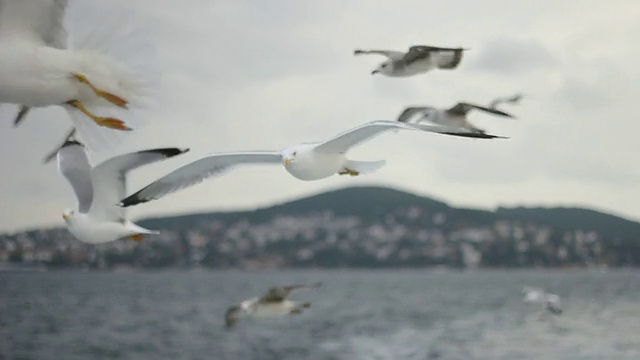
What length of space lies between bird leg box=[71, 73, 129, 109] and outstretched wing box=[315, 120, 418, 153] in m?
0.96

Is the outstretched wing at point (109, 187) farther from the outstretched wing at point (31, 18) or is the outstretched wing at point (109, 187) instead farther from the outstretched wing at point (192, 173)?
the outstretched wing at point (31, 18)

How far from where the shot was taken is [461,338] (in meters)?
38.4

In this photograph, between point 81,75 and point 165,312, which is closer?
point 81,75

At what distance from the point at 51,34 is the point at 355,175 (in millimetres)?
1578

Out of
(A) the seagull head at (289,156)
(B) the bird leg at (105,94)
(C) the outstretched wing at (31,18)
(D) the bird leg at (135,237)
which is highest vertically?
(C) the outstretched wing at (31,18)

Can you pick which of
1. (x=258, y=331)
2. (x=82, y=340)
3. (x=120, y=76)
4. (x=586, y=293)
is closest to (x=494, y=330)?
(x=258, y=331)

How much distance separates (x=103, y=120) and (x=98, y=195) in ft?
5.64

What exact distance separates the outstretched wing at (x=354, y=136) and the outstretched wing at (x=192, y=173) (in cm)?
34

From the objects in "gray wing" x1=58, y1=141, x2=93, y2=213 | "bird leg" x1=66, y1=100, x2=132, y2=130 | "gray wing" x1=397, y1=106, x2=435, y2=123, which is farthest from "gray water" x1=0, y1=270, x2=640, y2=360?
"bird leg" x1=66, y1=100, x2=132, y2=130

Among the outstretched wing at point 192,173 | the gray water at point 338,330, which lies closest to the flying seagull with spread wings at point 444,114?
the outstretched wing at point 192,173

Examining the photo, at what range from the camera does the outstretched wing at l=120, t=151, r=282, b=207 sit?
4348mm

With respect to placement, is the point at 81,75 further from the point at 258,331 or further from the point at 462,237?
the point at 462,237

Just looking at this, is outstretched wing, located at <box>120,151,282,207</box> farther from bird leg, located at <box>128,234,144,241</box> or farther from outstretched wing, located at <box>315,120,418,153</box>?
outstretched wing, located at <box>315,120,418,153</box>

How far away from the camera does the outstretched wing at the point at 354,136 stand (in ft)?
11.9
